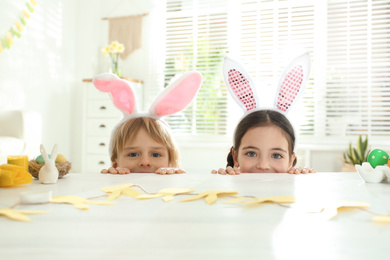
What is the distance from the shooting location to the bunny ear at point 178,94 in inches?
55.8

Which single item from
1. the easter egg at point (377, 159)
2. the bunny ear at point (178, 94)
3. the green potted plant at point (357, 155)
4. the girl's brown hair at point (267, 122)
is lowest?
the green potted plant at point (357, 155)

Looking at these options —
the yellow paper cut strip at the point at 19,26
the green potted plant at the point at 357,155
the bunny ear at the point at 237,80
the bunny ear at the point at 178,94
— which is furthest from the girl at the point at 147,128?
the yellow paper cut strip at the point at 19,26

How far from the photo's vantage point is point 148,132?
58.1 inches

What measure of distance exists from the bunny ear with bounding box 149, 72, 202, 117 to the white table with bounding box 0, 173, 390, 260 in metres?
0.83

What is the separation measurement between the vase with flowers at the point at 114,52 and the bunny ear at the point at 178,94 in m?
2.61

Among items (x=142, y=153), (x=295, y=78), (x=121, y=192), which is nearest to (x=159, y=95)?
(x=142, y=153)

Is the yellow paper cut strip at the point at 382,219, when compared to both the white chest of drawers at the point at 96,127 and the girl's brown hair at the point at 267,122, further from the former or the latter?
the white chest of drawers at the point at 96,127

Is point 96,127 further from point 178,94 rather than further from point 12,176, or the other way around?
point 12,176

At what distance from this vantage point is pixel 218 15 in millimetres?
4145

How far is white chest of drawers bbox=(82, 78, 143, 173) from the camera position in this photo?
151 inches

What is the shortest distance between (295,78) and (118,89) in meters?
0.69

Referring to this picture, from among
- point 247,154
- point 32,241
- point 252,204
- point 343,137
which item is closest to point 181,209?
point 252,204

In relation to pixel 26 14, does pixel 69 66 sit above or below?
below

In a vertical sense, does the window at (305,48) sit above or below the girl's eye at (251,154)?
above
